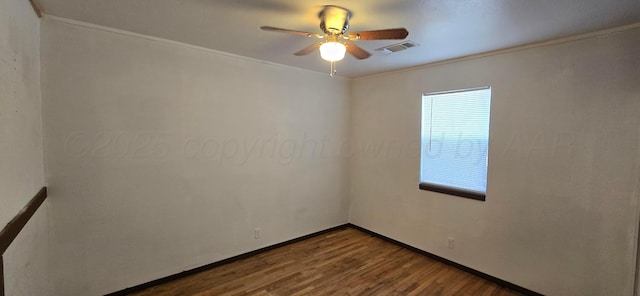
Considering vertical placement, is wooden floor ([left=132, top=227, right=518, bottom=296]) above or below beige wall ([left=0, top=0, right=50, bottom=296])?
below

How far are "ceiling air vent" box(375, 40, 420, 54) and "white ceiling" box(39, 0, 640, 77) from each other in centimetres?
9

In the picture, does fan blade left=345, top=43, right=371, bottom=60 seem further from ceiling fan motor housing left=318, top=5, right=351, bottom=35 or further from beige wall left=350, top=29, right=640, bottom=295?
beige wall left=350, top=29, right=640, bottom=295

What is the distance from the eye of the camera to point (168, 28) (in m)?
2.33

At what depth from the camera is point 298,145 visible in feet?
12.5

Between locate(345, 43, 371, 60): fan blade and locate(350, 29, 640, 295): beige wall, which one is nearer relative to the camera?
locate(345, 43, 371, 60): fan blade

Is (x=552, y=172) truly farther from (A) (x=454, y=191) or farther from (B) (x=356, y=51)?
(B) (x=356, y=51)

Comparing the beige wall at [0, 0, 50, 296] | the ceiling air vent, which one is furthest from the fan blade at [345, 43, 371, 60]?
the beige wall at [0, 0, 50, 296]

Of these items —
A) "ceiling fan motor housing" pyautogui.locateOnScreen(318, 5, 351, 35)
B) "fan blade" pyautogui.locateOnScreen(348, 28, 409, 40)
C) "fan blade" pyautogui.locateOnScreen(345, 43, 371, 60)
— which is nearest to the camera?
"fan blade" pyautogui.locateOnScreen(348, 28, 409, 40)

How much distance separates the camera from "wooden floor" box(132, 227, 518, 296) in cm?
269

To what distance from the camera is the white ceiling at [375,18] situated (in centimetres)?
182

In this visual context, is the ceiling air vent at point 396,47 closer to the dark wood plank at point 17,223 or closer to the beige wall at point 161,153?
the beige wall at point 161,153

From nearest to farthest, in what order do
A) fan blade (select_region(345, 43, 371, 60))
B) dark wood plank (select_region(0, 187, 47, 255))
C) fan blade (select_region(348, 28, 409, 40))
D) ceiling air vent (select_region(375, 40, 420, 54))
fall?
dark wood plank (select_region(0, 187, 47, 255)), fan blade (select_region(348, 28, 409, 40)), fan blade (select_region(345, 43, 371, 60)), ceiling air vent (select_region(375, 40, 420, 54))

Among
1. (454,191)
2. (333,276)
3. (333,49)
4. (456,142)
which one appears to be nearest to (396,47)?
(333,49)

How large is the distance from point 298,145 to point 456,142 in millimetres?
2016
